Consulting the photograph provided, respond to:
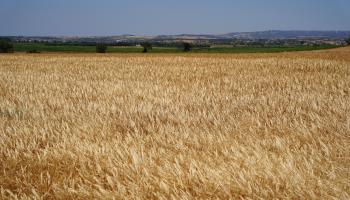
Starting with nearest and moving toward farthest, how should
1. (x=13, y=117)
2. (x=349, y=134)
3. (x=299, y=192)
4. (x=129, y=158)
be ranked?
(x=299, y=192) < (x=129, y=158) < (x=349, y=134) < (x=13, y=117)

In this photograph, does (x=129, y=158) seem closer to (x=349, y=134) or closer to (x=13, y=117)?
(x=349, y=134)

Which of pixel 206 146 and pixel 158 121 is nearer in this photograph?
pixel 206 146

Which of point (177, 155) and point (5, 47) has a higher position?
point (177, 155)

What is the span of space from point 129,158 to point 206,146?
82 cm

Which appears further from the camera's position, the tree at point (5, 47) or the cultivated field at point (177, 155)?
the tree at point (5, 47)

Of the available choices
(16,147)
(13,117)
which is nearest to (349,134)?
(16,147)

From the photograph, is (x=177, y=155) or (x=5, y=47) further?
(x=5, y=47)

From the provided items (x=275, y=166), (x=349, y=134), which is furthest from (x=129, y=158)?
(x=349, y=134)

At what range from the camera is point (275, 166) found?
317 cm

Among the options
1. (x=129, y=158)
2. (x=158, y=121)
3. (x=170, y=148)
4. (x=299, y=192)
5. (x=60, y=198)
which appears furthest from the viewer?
(x=158, y=121)

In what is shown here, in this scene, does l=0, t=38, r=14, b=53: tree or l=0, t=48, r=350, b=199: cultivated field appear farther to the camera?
l=0, t=38, r=14, b=53: tree

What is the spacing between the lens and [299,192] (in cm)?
264

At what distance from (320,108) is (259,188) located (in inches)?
146

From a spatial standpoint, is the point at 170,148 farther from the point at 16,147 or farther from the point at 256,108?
the point at 256,108
